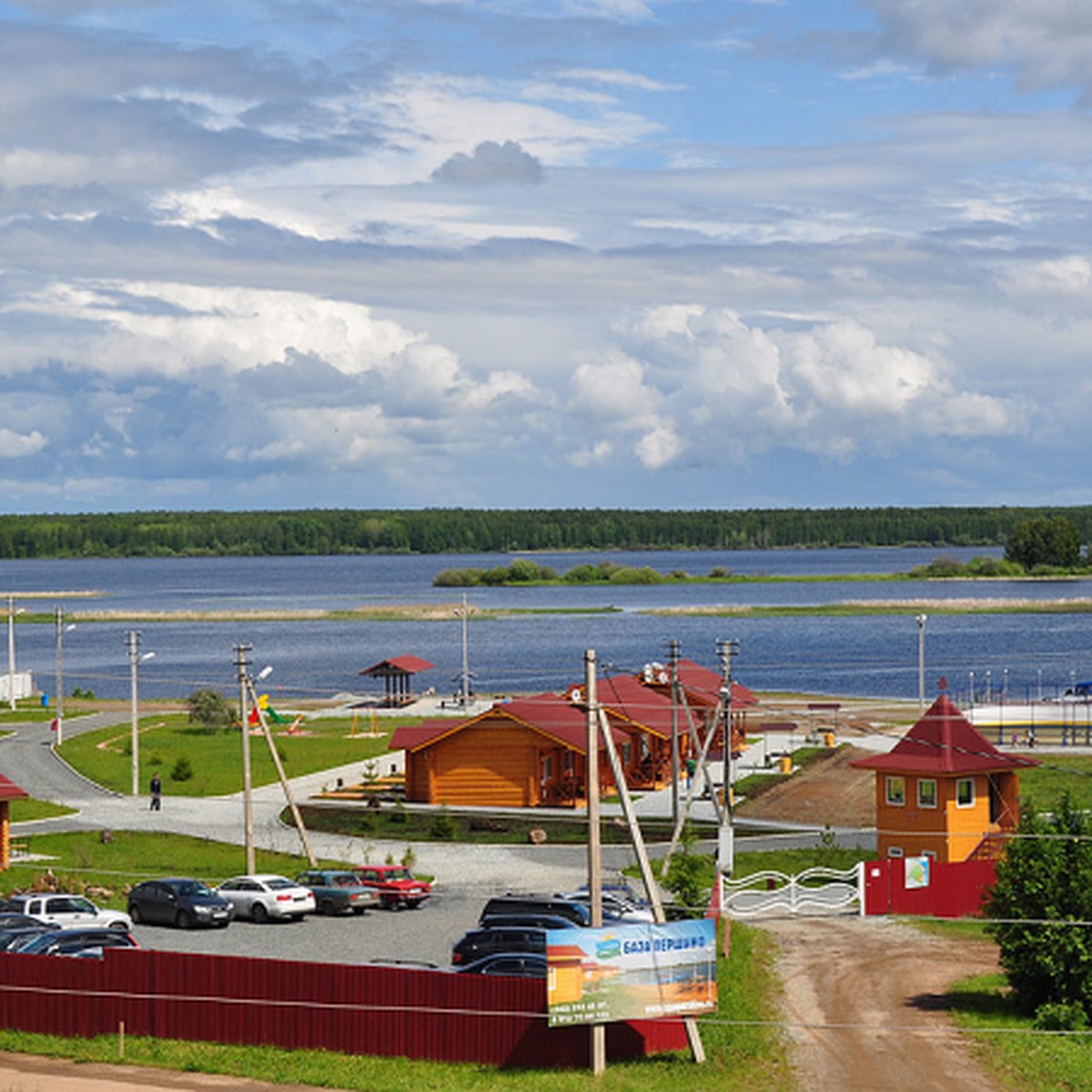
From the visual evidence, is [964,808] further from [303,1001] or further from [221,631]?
[221,631]

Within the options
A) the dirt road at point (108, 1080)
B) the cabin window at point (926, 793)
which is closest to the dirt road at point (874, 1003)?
the cabin window at point (926, 793)

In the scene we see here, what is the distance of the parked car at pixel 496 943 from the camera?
112 ft

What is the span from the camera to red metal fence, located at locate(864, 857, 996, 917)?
43.5m

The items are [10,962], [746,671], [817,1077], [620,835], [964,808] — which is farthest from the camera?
[746,671]

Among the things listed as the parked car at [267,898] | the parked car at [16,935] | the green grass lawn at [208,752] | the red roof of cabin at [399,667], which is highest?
the red roof of cabin at [399,667]

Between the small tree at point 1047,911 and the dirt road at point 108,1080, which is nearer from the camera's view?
the dirt road at point 108,1080

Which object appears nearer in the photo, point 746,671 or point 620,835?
point 620,835

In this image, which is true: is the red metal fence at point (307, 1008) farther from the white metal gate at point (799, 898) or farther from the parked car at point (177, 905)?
the white metal gate at point (799, 898)

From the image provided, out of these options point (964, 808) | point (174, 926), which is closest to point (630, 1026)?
point (174, 926)

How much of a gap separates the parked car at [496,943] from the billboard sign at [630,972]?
5262 millimetres

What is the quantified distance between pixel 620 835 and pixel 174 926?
19608 millimetres

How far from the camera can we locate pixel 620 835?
57.2 metres

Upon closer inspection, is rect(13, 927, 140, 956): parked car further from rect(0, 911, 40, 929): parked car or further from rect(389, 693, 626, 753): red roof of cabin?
rect(389, 693, 626, 753): red roof of cabin

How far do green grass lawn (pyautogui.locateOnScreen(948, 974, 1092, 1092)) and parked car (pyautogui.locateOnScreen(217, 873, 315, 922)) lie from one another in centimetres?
A: 1673
